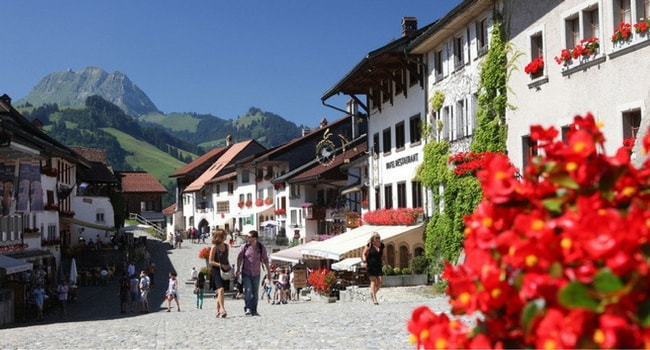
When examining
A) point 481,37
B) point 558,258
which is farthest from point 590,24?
point 558,258

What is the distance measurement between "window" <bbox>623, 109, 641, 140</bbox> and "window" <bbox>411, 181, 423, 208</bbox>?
14.5 meters

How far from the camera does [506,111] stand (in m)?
22.3

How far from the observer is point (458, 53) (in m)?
26.7

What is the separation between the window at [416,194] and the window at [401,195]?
116 cm

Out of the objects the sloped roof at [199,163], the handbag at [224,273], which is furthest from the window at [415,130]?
the sloped roof at [199,163]

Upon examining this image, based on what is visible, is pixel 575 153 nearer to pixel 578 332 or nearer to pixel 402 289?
pixel 578 332

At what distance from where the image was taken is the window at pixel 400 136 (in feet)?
107

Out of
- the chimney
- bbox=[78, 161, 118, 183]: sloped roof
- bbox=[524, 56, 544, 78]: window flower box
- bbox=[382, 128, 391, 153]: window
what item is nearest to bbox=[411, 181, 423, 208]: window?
bbox=[382, 128, 391, 153]: window

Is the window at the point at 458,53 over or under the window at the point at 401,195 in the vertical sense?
over

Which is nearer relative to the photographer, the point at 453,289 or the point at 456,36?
the point at 453,289

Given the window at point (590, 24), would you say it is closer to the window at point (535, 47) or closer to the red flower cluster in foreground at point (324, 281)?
the window at point (535, 47)

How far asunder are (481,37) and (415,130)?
7.37m

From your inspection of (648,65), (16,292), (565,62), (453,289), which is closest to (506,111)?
(565,62)

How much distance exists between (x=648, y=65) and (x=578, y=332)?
46.3 feet
